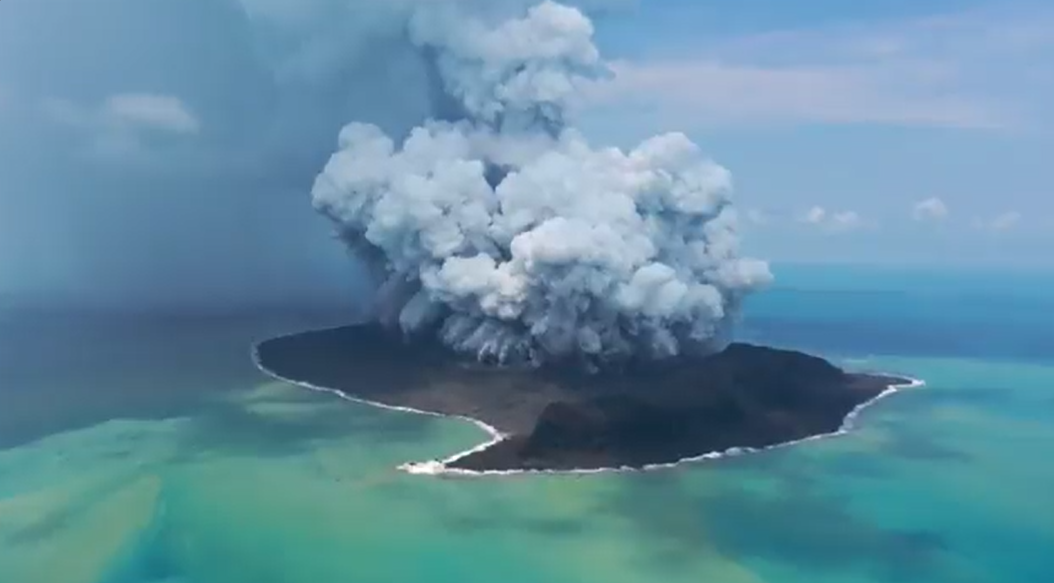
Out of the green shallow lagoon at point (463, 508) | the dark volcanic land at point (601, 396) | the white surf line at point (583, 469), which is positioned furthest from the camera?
the dark volcanic land at point (601, 396)

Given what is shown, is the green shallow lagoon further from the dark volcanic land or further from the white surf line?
the dark volcanic land

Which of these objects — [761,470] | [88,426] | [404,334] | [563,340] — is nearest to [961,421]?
[761,470]

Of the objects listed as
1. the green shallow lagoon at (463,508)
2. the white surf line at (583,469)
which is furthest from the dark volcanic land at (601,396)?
the green shallow lagoon at (463,508)

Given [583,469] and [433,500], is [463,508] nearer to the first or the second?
[433,500]

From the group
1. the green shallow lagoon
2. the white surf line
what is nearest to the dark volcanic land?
the white surf line

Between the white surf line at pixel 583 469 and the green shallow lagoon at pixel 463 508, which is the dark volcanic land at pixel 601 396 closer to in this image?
the white surf line at pixel 583 469

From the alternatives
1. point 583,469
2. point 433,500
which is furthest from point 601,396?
point 433,500
